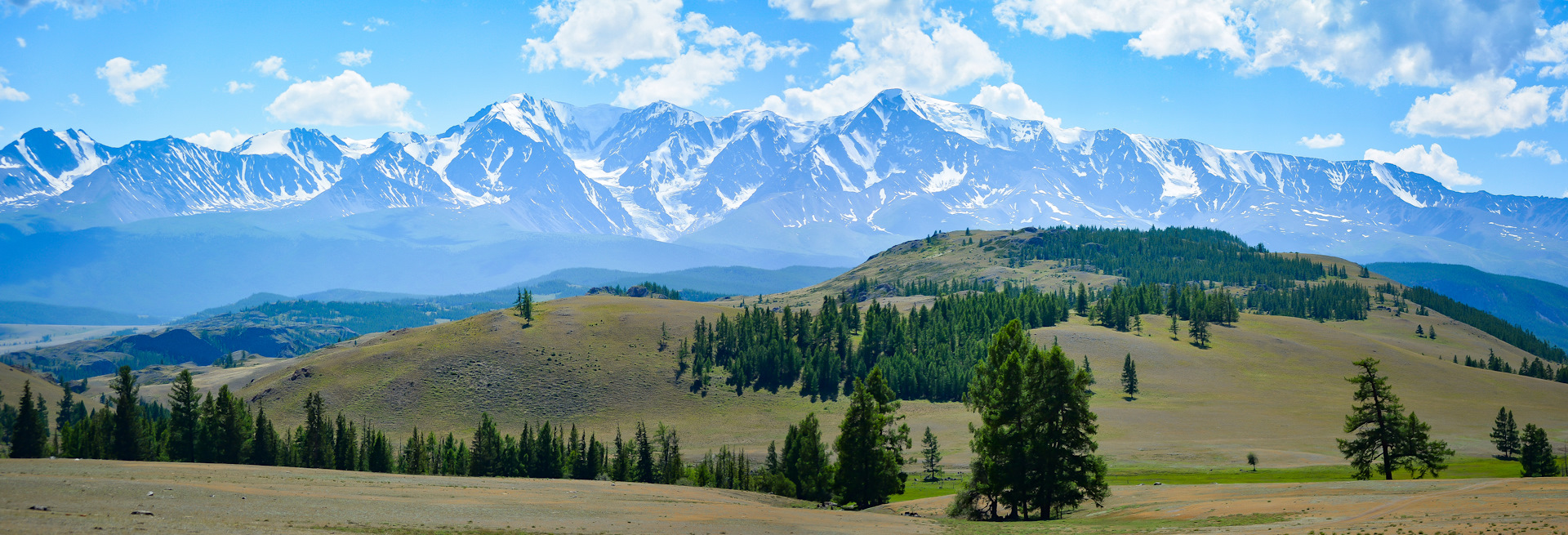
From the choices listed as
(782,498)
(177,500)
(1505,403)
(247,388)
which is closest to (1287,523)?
(782,498)

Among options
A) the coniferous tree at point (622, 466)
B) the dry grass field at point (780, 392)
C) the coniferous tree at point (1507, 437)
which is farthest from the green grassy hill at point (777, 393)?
the coniferous tree at point (622, 466)

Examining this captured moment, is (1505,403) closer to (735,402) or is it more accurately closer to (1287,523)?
(735,402)

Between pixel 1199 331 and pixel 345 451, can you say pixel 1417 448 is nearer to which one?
pixel 345 451

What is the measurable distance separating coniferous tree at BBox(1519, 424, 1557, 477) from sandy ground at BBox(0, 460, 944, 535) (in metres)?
65.3

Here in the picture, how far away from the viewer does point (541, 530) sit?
38.3 metres

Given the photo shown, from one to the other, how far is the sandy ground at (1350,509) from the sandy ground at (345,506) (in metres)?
11.7

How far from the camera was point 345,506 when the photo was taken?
4203cm

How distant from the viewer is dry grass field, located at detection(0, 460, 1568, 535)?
34.8m

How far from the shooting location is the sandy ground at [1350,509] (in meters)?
36.0

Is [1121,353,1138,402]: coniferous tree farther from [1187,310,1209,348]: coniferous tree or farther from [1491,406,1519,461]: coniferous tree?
[1491,406,1519,461]: coniferous tree

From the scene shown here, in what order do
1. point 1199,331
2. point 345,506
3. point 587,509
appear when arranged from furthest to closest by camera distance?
1. point 1199,331
2. point 587,509
3. point 345,506

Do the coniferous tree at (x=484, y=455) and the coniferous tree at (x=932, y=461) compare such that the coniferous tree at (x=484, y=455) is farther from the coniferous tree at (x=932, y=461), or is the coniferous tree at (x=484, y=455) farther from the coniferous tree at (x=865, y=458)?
the coniferous tree at (x=932, y=461)

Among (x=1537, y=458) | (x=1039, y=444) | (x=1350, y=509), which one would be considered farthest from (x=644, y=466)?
(x=1537, y=458)

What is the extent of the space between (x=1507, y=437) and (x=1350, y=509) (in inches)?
3280
